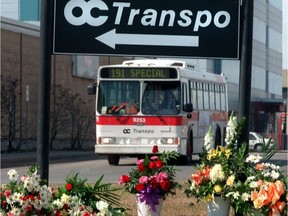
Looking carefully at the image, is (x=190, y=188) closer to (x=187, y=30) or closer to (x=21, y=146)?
(x=187, y=30)

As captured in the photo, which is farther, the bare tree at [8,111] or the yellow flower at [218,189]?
the bare tree at [8,111]

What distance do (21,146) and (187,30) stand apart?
34422 millimetres

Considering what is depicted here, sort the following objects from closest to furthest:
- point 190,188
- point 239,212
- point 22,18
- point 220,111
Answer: point 239,212
point 190,188
point 220,111
point 22,18

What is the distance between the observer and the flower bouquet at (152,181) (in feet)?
27.4

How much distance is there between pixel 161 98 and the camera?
25.4m

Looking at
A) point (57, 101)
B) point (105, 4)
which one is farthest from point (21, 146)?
point (105, 4)

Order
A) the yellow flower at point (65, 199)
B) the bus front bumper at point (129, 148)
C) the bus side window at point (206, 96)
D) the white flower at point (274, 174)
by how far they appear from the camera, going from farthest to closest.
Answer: the bus side window at point (206, 96) → the bus front bumper at point (129, 148) → the white flower at point (274, 174) → the yellow flower at point (65, 199)

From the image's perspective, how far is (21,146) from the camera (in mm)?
42062

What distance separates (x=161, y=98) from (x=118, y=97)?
1.45 meters

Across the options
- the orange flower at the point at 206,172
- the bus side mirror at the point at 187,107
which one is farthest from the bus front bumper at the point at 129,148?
the orange flower at the point at 206,172

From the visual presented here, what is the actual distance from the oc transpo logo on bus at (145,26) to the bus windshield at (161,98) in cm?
1644

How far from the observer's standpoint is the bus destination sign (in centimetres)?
2503

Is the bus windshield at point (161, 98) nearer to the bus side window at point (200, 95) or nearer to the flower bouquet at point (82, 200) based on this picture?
the bus side window at point (200, 95)

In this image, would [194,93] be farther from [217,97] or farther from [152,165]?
[152,165]
